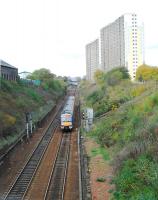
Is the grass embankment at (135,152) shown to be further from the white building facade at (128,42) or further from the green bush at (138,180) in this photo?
the white building facade at (128,42)

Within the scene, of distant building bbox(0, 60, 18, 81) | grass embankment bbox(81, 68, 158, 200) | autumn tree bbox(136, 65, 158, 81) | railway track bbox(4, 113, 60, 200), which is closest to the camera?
grass embankment bbox(81, 68, 158, 200)

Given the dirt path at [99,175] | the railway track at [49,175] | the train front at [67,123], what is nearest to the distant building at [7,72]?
the train front at [67,123]

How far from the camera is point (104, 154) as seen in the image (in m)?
28.7

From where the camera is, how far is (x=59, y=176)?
922 inches

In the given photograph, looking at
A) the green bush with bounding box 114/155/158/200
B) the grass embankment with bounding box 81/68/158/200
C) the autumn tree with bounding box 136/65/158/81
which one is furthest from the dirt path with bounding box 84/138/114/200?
the autumn tree with bounding box 136/65/158/81

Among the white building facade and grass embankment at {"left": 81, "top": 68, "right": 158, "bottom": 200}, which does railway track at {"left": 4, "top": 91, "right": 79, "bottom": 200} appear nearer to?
grass embankment at {"left": 81, "top": 68, "right": 158, "bottom": 200}

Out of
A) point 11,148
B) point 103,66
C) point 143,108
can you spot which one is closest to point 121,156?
point 143,108

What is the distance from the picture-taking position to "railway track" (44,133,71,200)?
Result: 1963 centimetres

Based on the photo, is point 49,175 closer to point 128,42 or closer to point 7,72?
point 7,72

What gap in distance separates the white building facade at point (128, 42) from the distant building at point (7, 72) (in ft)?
215

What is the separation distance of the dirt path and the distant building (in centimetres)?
3735

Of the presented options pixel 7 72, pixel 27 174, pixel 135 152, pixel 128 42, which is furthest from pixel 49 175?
pixel 128 42

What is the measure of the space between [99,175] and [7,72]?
49022 mm

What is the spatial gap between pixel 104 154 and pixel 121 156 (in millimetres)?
6519
